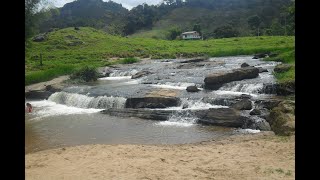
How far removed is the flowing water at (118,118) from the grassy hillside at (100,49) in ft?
32.4

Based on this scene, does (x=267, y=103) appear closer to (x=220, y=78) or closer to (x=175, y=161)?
(x=220, y=78)

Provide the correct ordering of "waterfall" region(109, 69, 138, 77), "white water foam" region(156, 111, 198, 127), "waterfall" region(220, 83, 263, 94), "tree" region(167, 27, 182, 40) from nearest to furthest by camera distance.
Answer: "white water foam" region(156, 111, 198, 127)
"waterfall" region(220, 83, 263, 94)
"waterfall" region(109, 69, 138, 77)
"tree" region(167, 27, 182, 40)

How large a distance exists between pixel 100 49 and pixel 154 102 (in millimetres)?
35762

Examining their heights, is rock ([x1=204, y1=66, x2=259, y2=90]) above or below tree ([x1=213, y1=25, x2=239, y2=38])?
below

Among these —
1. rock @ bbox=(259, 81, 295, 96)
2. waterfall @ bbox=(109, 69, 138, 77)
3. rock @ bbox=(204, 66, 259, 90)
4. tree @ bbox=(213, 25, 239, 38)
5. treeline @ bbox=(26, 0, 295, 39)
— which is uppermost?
treeline @ bbox=(26, 0, 295, 39)

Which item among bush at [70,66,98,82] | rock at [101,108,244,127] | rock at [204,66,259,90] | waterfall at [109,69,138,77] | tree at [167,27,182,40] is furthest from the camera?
tree at [167,27,182,40]

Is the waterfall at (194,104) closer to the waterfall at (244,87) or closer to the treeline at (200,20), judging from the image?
the waterfall at (244,87)

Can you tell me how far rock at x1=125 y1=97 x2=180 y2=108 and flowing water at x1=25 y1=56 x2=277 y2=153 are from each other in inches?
16.6

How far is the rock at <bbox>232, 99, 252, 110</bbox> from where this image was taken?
1631cm

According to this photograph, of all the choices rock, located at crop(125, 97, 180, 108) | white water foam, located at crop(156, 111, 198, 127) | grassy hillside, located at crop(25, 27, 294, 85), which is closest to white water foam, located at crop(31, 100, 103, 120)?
rock, located at crop(125, 97, 180, 108)

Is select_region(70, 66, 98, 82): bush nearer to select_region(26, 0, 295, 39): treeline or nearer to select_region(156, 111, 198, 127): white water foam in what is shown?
select_region(156, 111, 198, 127): white water foam
